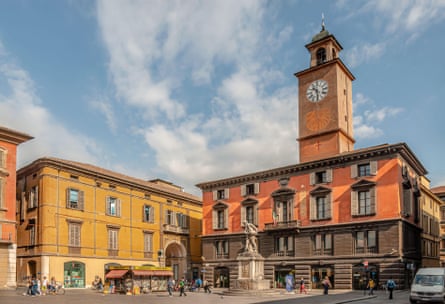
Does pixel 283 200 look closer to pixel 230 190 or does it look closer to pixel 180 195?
pixel 230 190

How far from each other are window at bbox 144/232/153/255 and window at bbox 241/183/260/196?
12418 millimetres


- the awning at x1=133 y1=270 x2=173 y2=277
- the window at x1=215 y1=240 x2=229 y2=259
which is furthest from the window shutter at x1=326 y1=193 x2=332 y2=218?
the awning at x1=133 y1=270 x2=173 y2=277

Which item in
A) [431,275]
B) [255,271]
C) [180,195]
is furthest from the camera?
[180,195]

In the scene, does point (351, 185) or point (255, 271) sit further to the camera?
point (351, 185)

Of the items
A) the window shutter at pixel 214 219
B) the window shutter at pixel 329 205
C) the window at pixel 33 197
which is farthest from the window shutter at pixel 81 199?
the window shutter at pixel 329 205

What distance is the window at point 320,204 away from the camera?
47.2 metres

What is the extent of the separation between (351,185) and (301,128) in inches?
473

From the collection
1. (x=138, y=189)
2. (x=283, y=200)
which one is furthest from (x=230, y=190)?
(x=138, y=189)

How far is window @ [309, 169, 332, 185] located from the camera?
47.7 meters

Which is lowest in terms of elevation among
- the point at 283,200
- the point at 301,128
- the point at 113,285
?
the point at 113,285

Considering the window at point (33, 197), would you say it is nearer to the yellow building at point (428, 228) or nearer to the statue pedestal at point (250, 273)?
the statue pedestal at point (250, 273)

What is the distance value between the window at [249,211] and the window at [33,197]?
2180 centimetres

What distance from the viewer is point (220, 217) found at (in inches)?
2216

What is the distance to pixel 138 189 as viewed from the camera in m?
56.3
